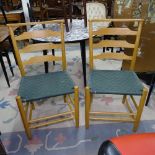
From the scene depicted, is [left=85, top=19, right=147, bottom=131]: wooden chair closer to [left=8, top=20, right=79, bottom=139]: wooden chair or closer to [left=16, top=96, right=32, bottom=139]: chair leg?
[left=8, top=20, right=79, bottom=139]: wooden chair

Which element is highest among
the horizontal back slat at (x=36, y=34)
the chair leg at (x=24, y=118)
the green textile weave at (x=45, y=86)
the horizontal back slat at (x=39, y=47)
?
the horizontal back slat at (x=36, y=34)

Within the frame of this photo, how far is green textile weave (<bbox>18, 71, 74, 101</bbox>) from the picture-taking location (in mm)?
1434

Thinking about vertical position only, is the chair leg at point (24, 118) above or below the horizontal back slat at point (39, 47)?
below

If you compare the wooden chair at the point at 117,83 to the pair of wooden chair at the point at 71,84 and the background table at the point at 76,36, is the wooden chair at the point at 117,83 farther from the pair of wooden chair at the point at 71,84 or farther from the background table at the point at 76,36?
the background table at the point at 76,36

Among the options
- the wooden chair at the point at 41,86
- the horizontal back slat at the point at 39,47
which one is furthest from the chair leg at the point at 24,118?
the horizontal back slat at the point at 39,47

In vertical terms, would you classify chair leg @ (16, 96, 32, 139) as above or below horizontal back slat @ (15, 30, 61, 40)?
below

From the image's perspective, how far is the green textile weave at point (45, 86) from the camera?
4.70 feet

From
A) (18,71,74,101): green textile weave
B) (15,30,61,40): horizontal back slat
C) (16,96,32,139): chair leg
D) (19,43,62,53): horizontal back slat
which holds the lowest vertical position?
(16,96,32,139): chair leg

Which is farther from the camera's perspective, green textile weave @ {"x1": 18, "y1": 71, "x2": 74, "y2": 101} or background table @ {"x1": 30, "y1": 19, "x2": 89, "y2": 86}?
background table @ {"x1": 30, "y1": 19, "x2": 89, "y2": 86}

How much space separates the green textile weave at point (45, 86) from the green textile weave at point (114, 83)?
0.21 meters

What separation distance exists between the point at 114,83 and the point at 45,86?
590mm

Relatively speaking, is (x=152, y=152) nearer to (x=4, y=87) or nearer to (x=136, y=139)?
(x=136, y=139)

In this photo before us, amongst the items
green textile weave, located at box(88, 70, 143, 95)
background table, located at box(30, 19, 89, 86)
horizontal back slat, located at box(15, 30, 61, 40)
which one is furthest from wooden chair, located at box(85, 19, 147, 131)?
horizontal back slat, located at box(15, 30, 61, 40)

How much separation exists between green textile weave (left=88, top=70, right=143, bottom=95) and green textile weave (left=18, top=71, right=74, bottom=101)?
21 centimetres
